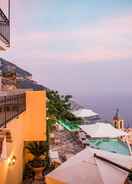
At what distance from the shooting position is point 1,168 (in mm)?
8109

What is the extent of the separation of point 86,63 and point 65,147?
31252 millimetres

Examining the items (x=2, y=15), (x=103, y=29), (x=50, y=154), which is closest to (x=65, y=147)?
(x=50, y=154)

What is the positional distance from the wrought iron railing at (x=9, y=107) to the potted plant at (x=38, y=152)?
2.66 metres

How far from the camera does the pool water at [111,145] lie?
1538cm

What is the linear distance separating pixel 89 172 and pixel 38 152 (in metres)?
4.85

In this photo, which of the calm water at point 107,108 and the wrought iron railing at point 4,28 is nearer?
the wrought iron railing at point 4,28

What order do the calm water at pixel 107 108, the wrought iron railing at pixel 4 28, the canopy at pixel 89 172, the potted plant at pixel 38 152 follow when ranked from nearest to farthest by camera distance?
the canopy at pixel 89 172
the wrought iron railing at pixel 4 28
the potted plant at pixel 38 152
the calm water at pixel 107 108

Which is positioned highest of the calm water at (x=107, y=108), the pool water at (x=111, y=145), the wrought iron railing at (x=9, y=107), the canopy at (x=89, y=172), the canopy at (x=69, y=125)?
the wrought iron railing at (x=9, y=107)

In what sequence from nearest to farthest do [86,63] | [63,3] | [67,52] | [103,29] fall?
[63,3]
[103,29]
[67,52]
[86,63]

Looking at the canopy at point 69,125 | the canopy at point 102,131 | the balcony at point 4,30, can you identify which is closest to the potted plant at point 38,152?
the balcony at point 4,30

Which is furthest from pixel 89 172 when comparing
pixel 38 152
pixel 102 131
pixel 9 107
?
pixel 102 131

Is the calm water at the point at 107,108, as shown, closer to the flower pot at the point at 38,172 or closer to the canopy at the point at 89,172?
the flower pot at the point at 38,172

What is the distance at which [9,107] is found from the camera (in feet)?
29.2

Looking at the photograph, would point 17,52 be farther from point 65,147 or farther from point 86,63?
point 65,147
